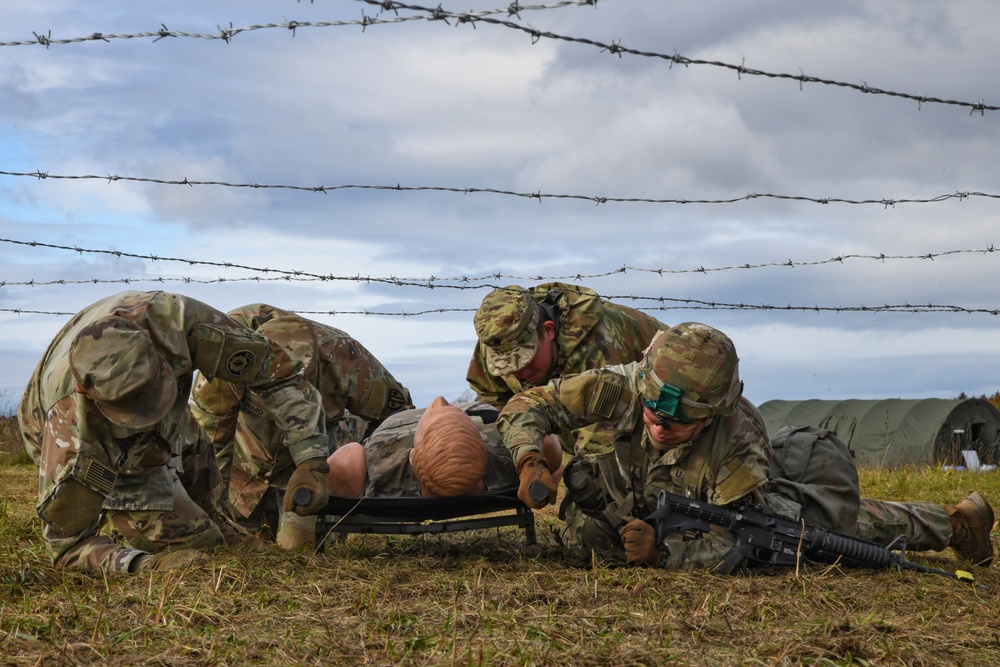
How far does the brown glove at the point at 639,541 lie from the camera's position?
5.46 m

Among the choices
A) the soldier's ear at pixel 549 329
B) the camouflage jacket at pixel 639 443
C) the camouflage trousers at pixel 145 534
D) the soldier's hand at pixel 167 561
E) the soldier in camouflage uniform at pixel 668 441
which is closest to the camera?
the soldier's hand at pixel 167 561

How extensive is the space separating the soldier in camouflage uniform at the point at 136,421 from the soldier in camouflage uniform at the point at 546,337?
1745 mm

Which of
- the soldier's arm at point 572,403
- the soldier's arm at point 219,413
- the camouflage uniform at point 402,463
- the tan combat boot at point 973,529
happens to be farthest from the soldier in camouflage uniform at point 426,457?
the tan combat boot at point 973,529

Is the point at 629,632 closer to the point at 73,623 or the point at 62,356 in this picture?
the point at 73,623

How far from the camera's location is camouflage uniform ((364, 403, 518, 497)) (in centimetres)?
591

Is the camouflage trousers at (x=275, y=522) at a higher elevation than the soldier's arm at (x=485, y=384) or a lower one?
lower

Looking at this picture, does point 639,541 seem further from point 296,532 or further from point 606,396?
point 296,532

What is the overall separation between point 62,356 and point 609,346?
3582mm

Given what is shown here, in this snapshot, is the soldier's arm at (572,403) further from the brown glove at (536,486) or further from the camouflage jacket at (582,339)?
the camouflage jacket at (582,339)

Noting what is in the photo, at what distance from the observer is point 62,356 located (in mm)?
5355

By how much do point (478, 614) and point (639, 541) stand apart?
1.46 m

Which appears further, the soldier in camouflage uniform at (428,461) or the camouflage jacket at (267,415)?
the camouflage jacket at (267,415)

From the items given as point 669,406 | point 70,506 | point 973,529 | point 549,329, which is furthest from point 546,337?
point 70,506

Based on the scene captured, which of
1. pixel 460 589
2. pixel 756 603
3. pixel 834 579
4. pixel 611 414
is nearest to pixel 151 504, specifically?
pixel 460 589
